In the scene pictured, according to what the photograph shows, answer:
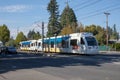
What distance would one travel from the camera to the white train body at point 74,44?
4700 centimetres

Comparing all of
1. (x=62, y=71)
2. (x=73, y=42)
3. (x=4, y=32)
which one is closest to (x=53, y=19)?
(x=4, y=32)

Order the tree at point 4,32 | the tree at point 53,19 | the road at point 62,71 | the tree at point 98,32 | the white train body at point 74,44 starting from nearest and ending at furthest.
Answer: the road at point 62,71 → the white train body at point 74,44 → the tree at point 98,32 → the tree at point 4,32 → the tree at point 53,19

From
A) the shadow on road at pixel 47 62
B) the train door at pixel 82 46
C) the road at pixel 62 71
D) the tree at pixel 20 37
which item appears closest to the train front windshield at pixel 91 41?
the train door at pixel 82 46

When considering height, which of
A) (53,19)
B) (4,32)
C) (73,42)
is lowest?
(73,42)

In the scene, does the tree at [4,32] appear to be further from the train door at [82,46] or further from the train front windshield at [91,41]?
the train front windshield at [91,41]

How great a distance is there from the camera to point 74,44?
5091 centimetres

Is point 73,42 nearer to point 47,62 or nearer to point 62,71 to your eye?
point 47,62

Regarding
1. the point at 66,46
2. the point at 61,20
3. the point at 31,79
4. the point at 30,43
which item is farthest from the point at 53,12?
the point at 31,79

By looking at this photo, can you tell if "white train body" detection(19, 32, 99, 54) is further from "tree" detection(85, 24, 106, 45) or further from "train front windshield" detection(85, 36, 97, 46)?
"tree" detection(85, 24, 106, 45)

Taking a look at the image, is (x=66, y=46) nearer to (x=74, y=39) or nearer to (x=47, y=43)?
(x=74, y=39)

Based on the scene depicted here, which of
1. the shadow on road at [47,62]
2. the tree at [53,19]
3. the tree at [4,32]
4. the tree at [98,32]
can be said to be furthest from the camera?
the tree at [53,19]

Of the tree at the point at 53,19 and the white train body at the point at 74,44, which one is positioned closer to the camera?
the white train body at the point at 74,44

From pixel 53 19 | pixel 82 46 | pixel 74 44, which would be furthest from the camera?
pixel 53 19

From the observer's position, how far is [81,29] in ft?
362
